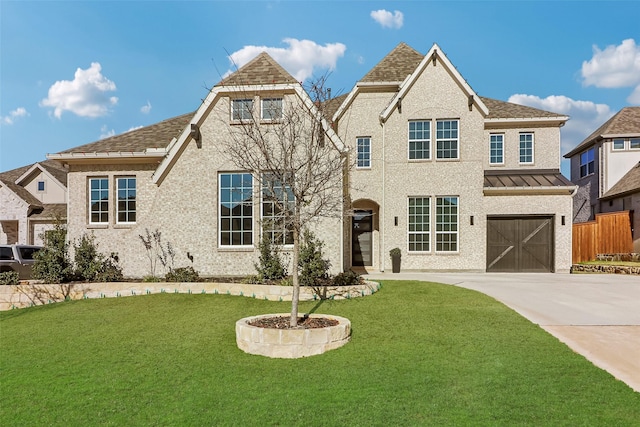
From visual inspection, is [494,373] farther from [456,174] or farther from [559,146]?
[559,146]

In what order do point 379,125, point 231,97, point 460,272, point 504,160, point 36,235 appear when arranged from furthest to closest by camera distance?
point 36,235 → point 504,160 → point 379,125 → point 460,272 → point 231,97

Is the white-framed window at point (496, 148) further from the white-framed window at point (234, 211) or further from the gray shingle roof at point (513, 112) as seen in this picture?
the white-framed window at point (234, 211)

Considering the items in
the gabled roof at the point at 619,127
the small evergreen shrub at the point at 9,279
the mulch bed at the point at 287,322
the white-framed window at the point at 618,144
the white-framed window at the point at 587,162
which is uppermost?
the gabled roof at the point at 619,127

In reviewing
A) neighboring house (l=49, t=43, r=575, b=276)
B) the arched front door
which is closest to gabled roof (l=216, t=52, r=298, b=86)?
neighboring house (l=49, t=43, r=575, b=276)

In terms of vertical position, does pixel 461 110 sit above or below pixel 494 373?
above

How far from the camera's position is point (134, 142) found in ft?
53.1

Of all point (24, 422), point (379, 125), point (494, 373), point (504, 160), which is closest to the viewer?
point (24, 422)

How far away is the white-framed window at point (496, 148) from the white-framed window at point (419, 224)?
5.34 meters

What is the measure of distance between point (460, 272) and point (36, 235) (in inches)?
1082

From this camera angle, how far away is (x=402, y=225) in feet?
59.9

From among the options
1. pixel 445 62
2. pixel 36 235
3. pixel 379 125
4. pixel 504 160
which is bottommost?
pixel 36 235

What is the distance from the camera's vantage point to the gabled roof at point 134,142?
1542 cm

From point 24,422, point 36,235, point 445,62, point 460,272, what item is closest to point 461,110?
point 445,62

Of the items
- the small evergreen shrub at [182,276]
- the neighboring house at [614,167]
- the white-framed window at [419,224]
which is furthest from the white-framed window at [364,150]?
the neighboring house at [614,167]
